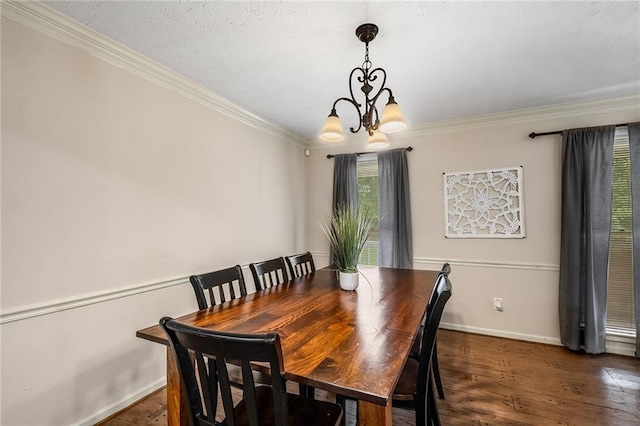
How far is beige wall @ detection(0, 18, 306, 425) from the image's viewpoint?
152 centimetres

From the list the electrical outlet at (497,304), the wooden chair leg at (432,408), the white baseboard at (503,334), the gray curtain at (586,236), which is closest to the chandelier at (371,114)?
the wooden chair leg at (432,408)

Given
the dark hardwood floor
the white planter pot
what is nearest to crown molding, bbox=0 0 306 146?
the white planter pot

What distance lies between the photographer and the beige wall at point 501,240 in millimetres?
2973

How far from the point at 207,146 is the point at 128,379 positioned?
1.87m

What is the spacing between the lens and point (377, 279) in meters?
2.34

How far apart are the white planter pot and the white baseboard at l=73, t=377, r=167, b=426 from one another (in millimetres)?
1592

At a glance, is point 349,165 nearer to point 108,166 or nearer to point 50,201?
point 108,166

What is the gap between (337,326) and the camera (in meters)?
1.34

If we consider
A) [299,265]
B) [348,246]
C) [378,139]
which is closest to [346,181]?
[299,265]

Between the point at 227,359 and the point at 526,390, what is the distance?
2.36 m

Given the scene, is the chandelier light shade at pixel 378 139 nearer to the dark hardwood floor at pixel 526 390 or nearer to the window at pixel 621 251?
the dark hardwood floor at pixel 526 390

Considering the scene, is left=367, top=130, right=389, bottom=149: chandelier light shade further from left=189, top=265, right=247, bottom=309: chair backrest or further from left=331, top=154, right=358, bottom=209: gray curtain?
left=331, top=154, right=358, bottom=209: gray curtain

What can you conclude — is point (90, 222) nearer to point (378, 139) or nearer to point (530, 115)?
point (378, 139)

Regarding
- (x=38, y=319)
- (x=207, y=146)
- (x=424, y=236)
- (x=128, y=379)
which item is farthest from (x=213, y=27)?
(x=424, y=236)
